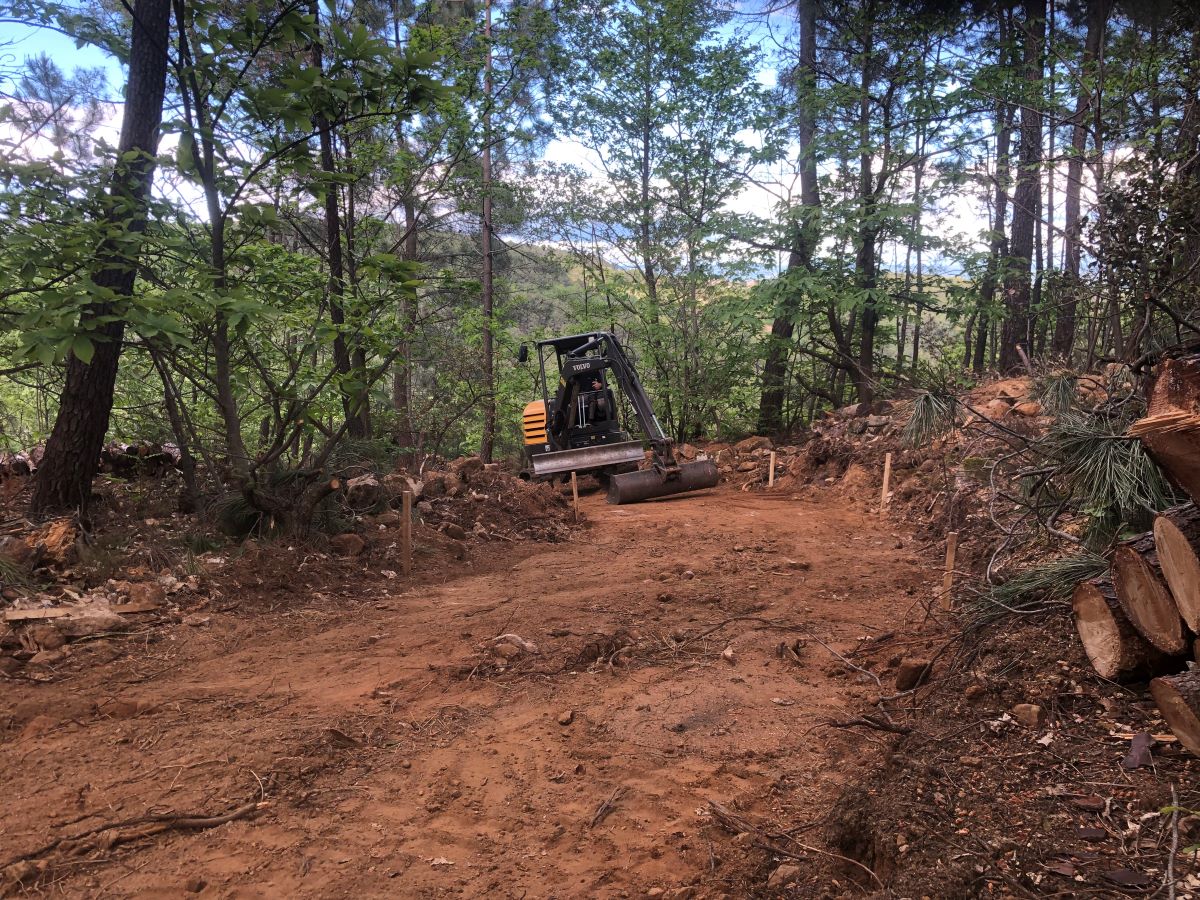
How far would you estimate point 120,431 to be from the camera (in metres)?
8.30

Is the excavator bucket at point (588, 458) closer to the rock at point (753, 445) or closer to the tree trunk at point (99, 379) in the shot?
the rock at point (753, 445)

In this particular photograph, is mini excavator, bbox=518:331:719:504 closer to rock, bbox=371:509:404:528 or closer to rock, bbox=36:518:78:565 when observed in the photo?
rock, bbox=371:509:404:528

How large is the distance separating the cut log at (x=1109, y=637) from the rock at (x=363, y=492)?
23.2ft

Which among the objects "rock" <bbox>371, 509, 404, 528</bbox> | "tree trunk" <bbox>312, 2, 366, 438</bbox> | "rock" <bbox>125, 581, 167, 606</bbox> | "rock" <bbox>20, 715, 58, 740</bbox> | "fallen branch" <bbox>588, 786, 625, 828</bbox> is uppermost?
"tree trunk" <bbox>312, 2, 366, 438</bbox>

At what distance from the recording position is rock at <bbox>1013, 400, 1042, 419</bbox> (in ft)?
30.0

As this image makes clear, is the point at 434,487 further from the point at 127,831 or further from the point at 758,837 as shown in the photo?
the point at 758,837

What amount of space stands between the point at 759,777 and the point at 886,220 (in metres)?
12.7

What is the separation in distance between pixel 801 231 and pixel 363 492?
10.6 m

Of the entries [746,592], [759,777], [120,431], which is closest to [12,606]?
[120,431]

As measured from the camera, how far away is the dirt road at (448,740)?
113 inches

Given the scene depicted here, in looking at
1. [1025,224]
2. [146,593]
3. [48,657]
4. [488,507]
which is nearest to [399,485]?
[488,507]

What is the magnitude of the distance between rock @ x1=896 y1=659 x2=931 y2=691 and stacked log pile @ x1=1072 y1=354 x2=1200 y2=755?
3.27 feet

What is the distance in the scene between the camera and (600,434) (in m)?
13.7

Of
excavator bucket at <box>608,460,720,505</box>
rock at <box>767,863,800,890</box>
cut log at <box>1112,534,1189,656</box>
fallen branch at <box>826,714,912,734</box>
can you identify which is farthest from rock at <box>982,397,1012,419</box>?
rock at <box>767,863,800,890</box>
